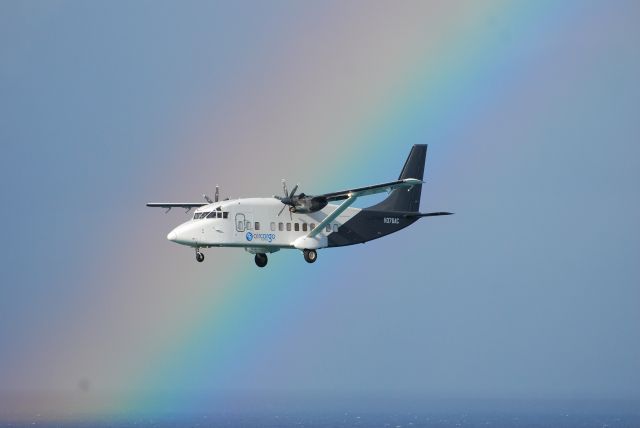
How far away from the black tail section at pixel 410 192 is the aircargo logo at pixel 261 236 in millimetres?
7809

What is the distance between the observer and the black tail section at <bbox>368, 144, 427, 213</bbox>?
219 feet

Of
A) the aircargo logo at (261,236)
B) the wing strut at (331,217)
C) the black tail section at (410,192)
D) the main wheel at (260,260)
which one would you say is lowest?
the main wheel at (260,260)

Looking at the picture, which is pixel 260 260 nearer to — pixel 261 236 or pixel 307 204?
pixel 261 236

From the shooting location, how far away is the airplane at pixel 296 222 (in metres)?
59.5

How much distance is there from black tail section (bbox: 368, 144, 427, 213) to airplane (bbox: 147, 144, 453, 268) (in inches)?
2.3

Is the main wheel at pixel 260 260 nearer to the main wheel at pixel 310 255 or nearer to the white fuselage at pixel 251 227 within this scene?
the white fuselage at pixel 251 227

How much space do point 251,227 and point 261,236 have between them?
764 millimetres

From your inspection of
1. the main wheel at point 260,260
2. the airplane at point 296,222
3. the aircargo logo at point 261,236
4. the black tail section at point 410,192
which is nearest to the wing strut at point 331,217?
the airplane at point 296,222

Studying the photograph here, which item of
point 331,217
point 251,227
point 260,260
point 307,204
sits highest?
point 307,204

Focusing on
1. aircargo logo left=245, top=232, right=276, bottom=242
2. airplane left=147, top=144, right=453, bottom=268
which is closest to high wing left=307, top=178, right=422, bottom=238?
airplane left=147, top=144, right=453, bottom=268

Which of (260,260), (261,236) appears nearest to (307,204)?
(261,236)

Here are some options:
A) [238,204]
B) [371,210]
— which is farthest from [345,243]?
[238,204]

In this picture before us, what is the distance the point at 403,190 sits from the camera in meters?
67.2

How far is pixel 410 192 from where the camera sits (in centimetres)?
6744
